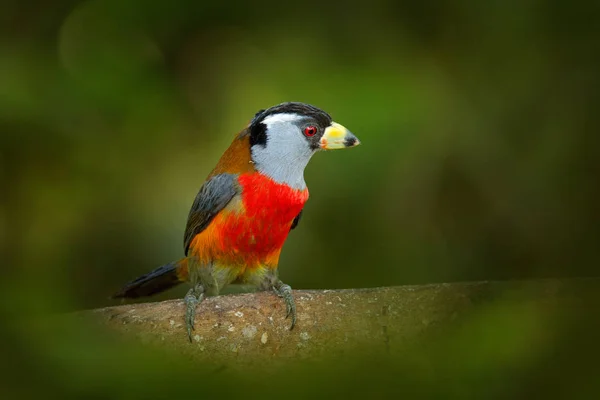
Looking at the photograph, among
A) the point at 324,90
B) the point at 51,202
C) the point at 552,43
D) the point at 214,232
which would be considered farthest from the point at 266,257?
the point at 552,43

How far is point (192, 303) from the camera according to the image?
2.09 metres

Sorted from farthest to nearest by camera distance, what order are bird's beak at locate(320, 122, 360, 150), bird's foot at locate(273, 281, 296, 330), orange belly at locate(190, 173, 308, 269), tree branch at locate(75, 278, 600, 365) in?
1. orange belly at locate(190, 173, 308, 269)
2. bird's beak at locate(320, 122, 360, 150)
3. bird's foot at locate(273, 281, 296, 330)
4. tree branch at locate(75, 278, 600, 365)

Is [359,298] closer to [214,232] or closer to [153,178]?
[214,232]

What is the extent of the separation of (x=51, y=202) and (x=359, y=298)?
1500 mm

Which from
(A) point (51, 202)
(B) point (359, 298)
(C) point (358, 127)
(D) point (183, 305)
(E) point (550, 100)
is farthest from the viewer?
(E) point (550, 100)

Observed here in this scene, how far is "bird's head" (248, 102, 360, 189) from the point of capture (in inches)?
90.5

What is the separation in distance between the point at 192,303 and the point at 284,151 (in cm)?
59

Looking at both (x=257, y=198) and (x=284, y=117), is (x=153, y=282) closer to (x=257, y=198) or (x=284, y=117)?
(x=257, y=198)

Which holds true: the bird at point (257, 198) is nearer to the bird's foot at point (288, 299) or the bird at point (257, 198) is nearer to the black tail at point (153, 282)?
the bird's foot at point (288, 299)

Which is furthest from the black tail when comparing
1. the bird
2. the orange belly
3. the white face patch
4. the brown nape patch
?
the white face patch

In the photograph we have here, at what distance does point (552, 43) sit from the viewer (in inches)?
111

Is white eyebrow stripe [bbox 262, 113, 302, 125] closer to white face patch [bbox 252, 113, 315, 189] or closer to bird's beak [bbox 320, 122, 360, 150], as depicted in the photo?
white face patch [bbox 252, 113, 315, 189]

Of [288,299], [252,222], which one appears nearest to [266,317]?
[288,299]

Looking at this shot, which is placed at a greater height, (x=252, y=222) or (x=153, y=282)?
(x=252, y=222)
